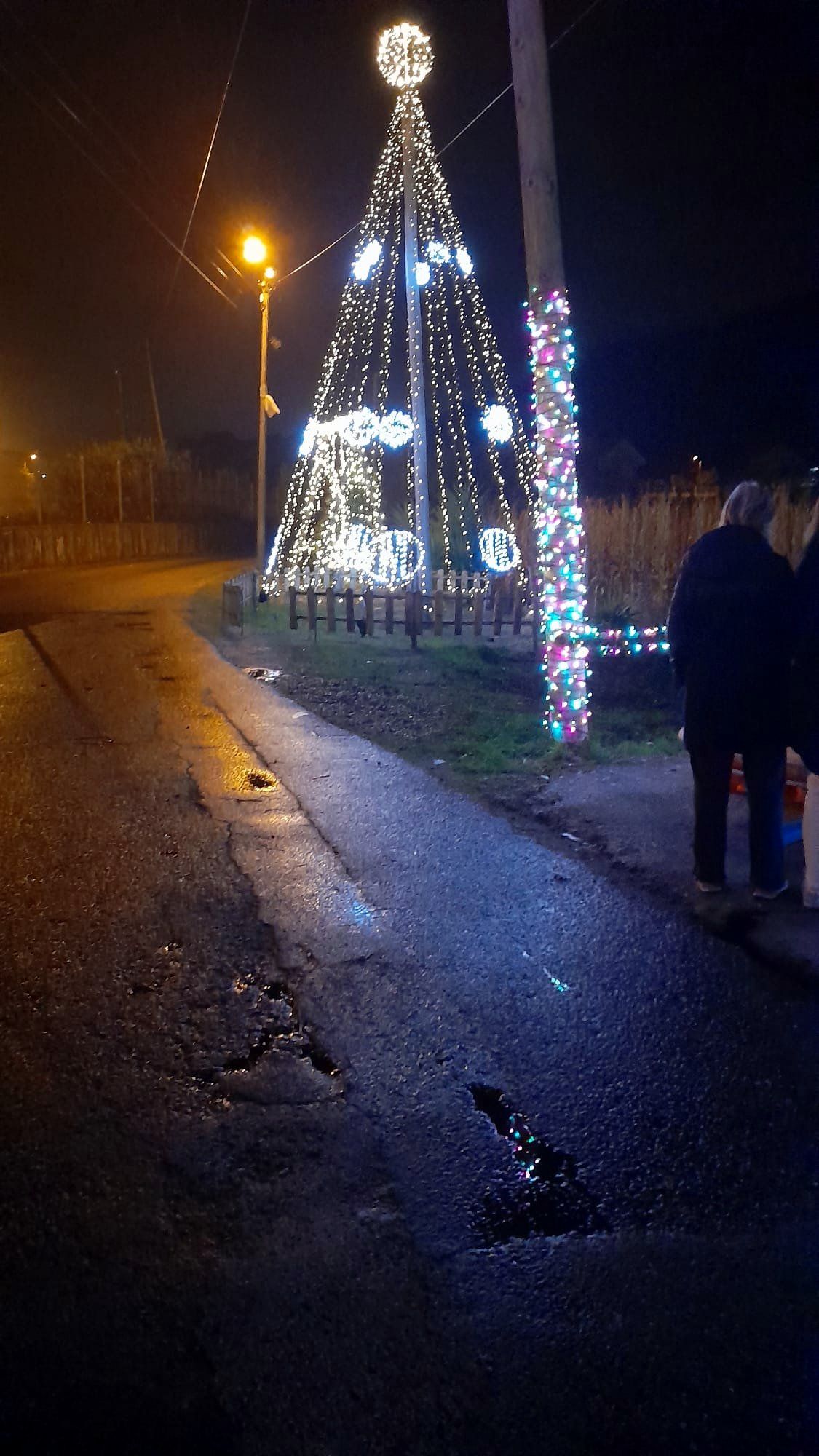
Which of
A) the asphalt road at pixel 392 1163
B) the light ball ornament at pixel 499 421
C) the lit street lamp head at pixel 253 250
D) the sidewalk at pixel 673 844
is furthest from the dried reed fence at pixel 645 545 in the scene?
the asphalt road at pixel 392 1163

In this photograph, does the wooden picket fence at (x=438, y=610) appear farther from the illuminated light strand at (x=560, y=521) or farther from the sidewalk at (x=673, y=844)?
the sidewalk at (x=673, y=844)

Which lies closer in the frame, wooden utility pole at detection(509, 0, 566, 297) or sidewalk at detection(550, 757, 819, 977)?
sidewalk at detection(550, 757, 819, 977)

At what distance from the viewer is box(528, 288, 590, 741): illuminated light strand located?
800 centimetres

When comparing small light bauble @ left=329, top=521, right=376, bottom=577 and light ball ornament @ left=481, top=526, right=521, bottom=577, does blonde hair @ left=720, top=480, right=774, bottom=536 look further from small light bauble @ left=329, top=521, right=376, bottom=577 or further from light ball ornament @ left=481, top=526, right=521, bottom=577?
small light bauble @ left=329, top=521, right=376, bottom=577

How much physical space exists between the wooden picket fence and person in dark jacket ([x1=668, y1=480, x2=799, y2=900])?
11206 millimetres

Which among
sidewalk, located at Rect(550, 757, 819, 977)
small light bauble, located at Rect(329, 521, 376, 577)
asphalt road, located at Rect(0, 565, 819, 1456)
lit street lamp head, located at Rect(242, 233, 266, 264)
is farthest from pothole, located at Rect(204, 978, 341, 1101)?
lit street lamp head, located at Rect(242, 233, 266, 264)

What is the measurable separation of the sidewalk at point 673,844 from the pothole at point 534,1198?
1.68 m

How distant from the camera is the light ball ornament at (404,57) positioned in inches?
607

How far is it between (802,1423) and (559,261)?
7.46 metres

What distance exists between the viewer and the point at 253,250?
2122 centimetres

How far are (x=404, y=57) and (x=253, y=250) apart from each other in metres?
6.30

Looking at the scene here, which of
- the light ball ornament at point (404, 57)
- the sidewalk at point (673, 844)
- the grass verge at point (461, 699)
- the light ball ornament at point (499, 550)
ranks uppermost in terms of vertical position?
the light ball ornament at point (404, 57)

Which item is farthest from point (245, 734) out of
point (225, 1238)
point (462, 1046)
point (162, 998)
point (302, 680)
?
point (225, 1238)

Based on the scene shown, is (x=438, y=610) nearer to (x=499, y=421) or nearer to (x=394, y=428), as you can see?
(x=499, y=421)
